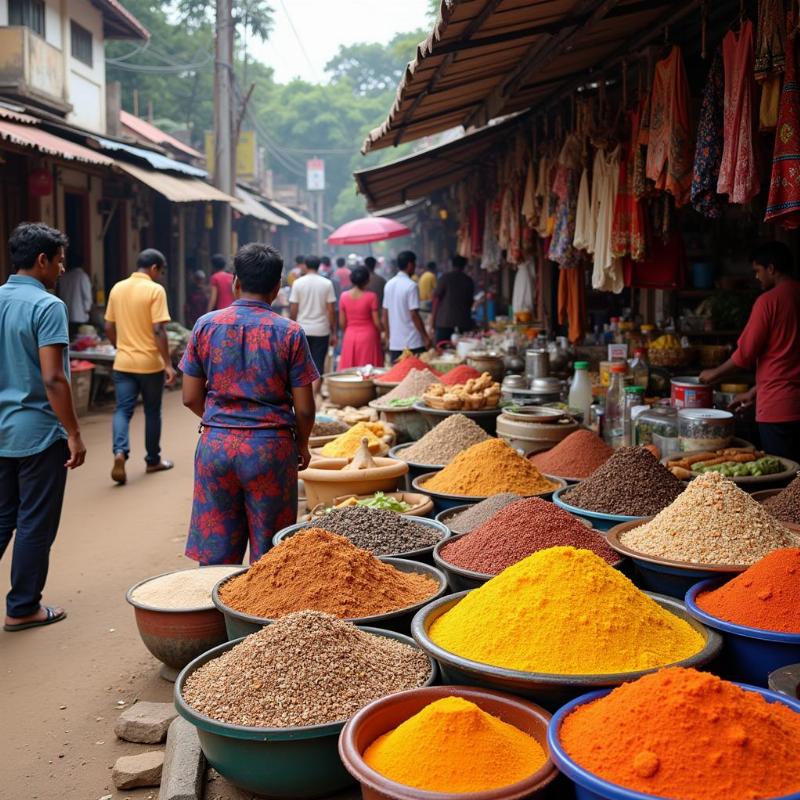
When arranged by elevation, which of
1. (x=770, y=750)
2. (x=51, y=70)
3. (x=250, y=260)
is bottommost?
(x=770, y=750)

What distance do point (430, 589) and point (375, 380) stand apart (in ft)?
14.9

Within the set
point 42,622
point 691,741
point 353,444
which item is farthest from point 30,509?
point 691,741

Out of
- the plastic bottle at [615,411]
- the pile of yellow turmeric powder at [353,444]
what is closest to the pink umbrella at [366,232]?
the pile of yellow turmeric powder at [353,444]

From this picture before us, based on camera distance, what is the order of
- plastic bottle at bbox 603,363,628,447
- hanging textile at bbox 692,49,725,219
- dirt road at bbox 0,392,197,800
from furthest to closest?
plastic bottle at bbox 603,363,628,447 < hanging textile at bbox 692,49,725,219 < dirt road at bbox 0,392,197,800

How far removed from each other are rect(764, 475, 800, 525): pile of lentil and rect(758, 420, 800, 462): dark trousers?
159 cm

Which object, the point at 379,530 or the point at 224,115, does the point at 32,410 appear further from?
the point at 224,115

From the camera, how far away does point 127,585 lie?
5121 millimetres

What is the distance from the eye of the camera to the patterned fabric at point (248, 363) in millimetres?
3672

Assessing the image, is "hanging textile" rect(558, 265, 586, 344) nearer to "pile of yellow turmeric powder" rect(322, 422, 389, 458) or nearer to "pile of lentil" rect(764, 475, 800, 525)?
"pile of yellow turmeric powder" rect(322, 422, 389, 458)

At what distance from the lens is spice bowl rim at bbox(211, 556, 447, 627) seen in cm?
269

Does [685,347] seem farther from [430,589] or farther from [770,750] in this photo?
[770,750]

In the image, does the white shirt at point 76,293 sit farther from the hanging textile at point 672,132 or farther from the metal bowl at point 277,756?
the metal bowl at point 277,756

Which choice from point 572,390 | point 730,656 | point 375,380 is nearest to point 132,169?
point 375,380

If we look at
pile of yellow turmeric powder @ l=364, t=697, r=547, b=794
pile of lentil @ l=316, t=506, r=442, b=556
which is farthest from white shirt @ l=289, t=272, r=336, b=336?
pile of yellow turmeric powder @ l=364, t=697, r=547, b=794
